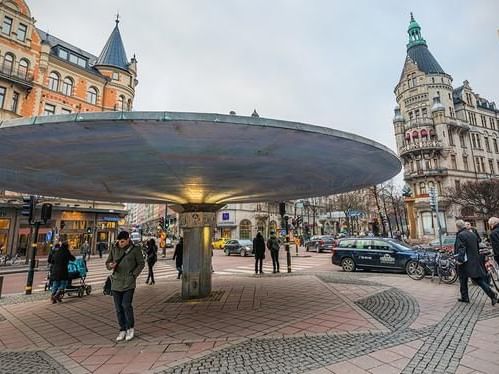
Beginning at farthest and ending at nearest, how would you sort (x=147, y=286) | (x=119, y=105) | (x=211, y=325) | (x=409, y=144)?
(x=409, y=144) → (x=119, y=105) → (x=147, y=286) → (x=211, y=325)

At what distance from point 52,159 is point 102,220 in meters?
30.9

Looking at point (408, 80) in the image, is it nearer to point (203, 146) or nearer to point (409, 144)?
point (409, 144)

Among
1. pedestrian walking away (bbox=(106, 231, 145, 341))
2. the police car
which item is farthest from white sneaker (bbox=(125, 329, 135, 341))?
the police car

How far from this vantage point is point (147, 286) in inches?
432

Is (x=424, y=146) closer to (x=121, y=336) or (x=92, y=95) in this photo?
(x=92, y=95)

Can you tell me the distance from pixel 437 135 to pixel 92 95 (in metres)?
51.4

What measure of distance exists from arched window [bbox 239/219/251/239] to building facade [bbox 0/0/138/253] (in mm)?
24001

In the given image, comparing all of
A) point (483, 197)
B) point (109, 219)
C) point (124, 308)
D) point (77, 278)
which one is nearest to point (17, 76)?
point (109, 219)

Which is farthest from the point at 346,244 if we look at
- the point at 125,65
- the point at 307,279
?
the point at 125,65

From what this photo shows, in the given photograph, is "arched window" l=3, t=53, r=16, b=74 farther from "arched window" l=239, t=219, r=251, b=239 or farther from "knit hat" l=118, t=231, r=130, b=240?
"arched window" l=239, t=219, r=251, b=239

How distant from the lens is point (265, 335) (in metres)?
5.15

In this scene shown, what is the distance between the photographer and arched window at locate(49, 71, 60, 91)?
98.1ft

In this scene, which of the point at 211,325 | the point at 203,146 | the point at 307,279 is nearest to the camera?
the point at 203,146

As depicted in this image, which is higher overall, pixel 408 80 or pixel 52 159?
pixel 408 80
